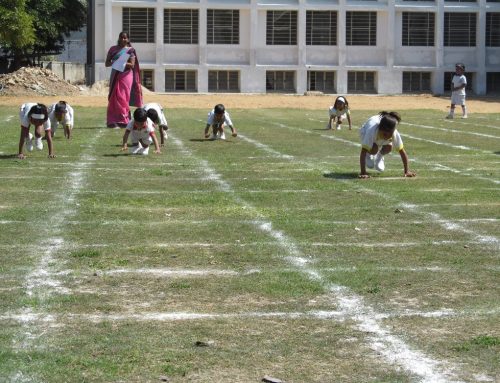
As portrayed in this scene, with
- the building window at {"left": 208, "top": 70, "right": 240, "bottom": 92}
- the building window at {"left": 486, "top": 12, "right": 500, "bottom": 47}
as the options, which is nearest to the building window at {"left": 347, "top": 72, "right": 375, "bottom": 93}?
the building window at {"left": 208, "top": 70, "right": 240, "bottom": 92}

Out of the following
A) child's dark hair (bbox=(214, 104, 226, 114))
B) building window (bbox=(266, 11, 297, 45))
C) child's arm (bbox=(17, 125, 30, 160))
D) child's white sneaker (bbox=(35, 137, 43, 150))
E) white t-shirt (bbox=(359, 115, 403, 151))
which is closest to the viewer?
white t-shirt (bbox=(359, 115, 403, 151))

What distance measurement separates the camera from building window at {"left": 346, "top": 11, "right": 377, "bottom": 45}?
5816 cm

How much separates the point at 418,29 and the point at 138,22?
15835 millimetres

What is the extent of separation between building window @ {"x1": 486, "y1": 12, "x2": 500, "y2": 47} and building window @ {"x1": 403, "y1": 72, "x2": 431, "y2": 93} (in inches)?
157

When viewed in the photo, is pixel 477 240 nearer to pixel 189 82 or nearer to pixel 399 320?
pixel 399 320

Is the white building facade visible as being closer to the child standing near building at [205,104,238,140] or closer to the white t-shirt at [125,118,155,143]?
the child standing near building at [205,104,238,140]

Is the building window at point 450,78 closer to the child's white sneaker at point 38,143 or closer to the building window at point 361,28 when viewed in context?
the building window at point 361,28

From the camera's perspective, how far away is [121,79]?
2592 centimetres

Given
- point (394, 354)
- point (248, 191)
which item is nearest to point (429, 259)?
point (394, 354)

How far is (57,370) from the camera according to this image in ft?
19.5

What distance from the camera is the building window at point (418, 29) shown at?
5875cm

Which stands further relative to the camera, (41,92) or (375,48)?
(375,48)

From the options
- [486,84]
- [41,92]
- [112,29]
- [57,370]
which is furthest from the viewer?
[486,84]

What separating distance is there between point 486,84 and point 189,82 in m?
17.2
